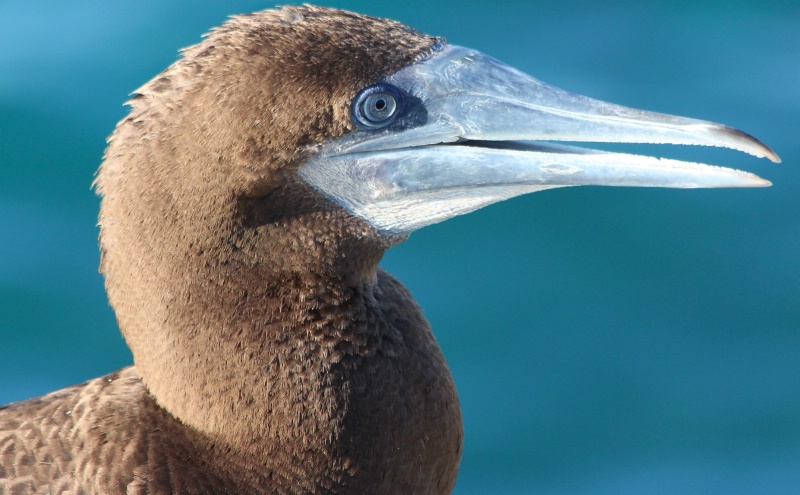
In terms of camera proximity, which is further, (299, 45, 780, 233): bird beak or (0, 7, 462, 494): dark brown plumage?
(299, 45, 780, 233): bird beak

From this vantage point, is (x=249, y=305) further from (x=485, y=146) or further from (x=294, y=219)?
(x=485, y=146)

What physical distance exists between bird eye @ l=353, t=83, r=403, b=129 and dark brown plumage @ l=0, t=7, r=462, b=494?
0.05 m

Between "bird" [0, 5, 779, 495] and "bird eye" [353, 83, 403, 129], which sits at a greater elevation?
"bird eye" [353, 83, 403, 129]

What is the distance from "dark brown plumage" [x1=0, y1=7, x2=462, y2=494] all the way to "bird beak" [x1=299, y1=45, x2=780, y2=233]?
87 mm

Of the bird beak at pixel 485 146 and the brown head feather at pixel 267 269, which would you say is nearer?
the brown head feather at pixel 267 269

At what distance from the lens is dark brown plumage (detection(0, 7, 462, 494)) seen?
145 inches

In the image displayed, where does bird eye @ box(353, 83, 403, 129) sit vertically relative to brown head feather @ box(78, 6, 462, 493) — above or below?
above

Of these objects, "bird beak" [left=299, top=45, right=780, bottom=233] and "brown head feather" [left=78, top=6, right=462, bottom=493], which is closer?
"brown head feather" [left=78, top=6, right=462, bottom=493]

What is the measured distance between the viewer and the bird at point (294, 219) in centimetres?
370

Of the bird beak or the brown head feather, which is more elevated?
the bird beak

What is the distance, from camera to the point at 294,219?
3809 mm

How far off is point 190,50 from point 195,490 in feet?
4.72

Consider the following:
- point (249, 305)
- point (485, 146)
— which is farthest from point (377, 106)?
point (249, 305)

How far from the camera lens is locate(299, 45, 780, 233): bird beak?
3.78 meters
